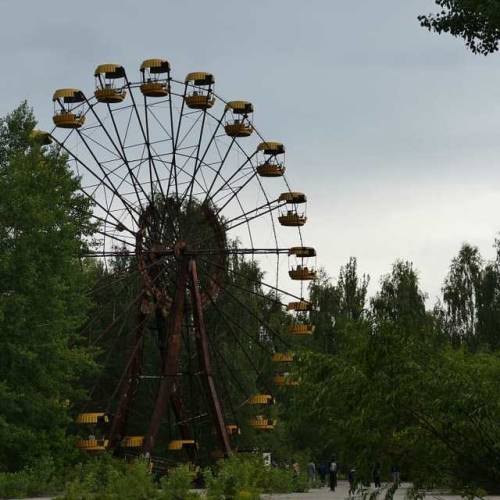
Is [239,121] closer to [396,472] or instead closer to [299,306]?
[299,306]

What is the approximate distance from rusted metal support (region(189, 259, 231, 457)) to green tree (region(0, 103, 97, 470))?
147 inches

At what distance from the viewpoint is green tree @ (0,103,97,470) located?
36.9 m

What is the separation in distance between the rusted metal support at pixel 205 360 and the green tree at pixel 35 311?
3735 millimetres

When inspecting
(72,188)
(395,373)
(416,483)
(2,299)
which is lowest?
(416,483)

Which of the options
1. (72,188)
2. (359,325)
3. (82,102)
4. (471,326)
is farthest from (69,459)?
(471,326)

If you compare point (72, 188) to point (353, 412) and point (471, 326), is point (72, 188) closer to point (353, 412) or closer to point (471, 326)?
point (353, 412)

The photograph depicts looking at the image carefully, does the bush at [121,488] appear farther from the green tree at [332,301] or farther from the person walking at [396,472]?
the green tree at [332,301]

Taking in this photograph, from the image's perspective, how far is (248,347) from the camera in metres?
57.0

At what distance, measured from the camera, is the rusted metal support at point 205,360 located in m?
38.7

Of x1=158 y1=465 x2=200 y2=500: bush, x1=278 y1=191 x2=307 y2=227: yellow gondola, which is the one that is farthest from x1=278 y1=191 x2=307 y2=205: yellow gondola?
x1=158 y1=465 x2=200 y2=500: bush

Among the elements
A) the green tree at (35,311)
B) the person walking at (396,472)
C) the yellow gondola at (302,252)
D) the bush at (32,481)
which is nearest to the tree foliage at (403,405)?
the person walking at (396,472)

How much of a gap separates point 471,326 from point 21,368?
35687mm

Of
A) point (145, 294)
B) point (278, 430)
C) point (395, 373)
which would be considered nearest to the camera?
point (395, 373)

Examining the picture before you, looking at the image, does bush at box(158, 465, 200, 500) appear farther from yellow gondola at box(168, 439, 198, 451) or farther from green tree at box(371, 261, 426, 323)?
green tree at box(371, 261, 426, 323)
